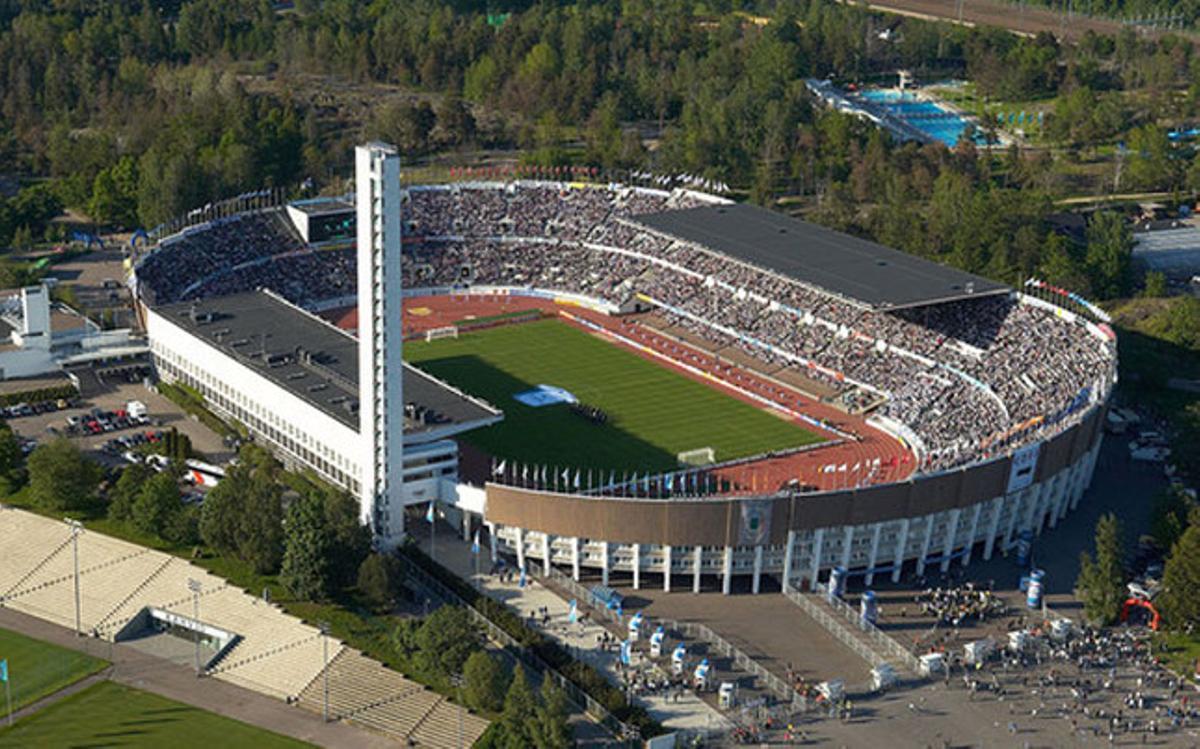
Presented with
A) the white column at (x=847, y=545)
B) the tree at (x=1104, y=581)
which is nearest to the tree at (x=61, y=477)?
the white column at (x=847, y=545)

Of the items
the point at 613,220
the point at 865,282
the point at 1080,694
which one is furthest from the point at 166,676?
the point at 613,220

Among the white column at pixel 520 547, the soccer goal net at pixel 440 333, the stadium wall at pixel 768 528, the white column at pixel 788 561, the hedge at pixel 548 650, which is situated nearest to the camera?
the hedge at pixel 548 650

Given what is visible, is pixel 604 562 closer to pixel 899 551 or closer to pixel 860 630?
pixel 860 630

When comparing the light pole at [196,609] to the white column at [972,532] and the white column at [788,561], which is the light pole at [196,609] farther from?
the white column at [972,532]

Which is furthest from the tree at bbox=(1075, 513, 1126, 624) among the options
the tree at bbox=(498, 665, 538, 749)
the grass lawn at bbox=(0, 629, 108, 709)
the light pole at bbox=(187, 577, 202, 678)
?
the grass lawn at bbox=(0, 629, 108, 709)

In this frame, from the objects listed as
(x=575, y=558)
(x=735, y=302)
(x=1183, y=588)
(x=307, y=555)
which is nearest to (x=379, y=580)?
(x=307, y=555)

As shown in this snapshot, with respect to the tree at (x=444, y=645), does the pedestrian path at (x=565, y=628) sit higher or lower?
lower

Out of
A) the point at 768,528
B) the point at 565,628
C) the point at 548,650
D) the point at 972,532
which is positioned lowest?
the point at 565,628

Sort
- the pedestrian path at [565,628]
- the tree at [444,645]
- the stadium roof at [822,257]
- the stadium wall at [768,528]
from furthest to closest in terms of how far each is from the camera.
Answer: the stadium roof at [822,257]
the stadium wall at [768,528]
the tree at [444,645]
the pedestrian path at [565,628]
